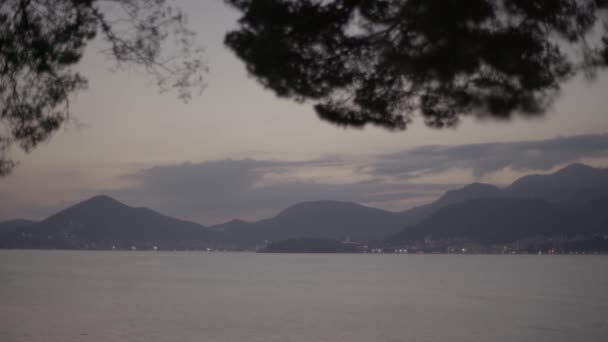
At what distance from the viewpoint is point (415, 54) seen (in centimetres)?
459

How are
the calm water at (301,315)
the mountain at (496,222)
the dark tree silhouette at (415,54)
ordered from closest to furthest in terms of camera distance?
1. the dark tree silhouette at (415,54)
2. the calm water at (301,315)
3. the mountain at (496,222)

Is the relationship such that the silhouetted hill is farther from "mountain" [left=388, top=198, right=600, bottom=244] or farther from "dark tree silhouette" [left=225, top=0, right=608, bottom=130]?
"dark tree silhouette" [left=225, top=0, right=608, bottom=130]

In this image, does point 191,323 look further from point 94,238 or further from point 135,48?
point 94,238

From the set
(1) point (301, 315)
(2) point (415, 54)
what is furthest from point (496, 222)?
(2) point (415, 54)

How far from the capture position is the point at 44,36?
5449 mm

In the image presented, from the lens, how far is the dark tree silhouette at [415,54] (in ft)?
14.4

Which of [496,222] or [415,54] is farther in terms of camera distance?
[496,222]

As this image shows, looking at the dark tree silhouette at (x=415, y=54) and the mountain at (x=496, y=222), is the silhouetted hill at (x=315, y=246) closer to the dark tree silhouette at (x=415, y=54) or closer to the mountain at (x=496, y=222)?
the mountain at (x=496, y=222)

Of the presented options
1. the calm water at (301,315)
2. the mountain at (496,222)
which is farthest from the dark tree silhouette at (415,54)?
the mountain at (496,222)

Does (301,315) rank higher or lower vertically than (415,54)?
lower

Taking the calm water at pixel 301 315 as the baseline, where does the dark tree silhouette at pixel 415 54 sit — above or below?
above

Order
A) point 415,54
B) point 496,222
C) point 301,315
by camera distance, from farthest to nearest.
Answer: point 496,222 → point 301,315 → point 415,54

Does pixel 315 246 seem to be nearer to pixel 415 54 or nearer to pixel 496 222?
pixel 496 222

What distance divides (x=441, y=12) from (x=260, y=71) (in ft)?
6.49
